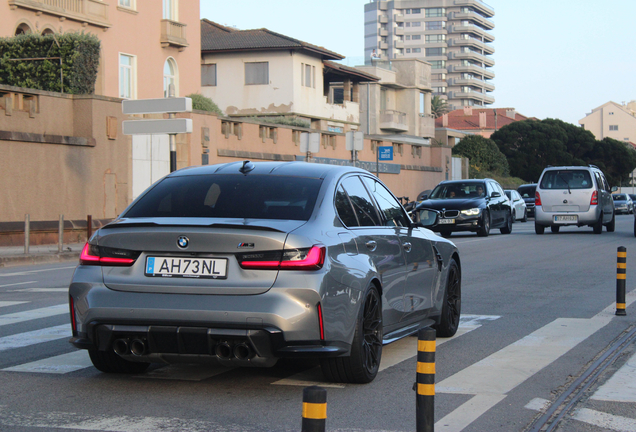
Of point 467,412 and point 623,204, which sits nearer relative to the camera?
point 467,412

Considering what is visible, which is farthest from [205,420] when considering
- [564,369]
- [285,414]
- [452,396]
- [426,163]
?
[426,163]

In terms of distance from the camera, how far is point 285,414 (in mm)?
5133

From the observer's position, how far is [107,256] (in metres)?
5.54

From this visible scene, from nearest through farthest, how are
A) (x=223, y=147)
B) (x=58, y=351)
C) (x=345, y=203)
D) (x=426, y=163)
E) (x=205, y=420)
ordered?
(x=205, y=420), (x=345, y=203), (x=58, y=351), (x=223, y=147), (x=426, y=163)

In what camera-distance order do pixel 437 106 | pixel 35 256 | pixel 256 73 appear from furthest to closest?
1. pixel 437 106
2. pixel 256 73
3. pixel 35 256

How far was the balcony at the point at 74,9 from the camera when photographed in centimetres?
3019

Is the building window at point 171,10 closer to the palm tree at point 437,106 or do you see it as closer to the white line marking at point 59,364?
the white line marking at point 59,364

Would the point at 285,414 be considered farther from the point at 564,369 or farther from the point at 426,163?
the point at 426,163

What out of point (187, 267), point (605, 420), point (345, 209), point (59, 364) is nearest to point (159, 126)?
point (59, 364)

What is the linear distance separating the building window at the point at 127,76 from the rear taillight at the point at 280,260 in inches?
1210

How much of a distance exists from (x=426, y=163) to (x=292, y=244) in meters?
45.8

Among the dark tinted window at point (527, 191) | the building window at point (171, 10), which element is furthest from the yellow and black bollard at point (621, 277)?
the dark tinted window at point (527, 191)

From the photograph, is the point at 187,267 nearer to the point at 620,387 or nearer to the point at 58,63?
the point at 620,387

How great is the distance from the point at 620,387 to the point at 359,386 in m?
1.75
